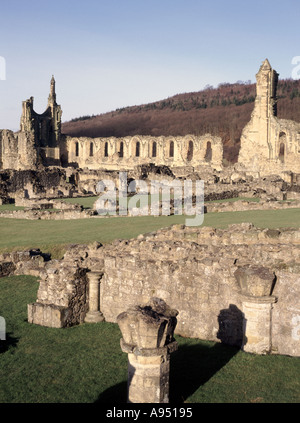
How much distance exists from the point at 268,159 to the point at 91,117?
98480 mm

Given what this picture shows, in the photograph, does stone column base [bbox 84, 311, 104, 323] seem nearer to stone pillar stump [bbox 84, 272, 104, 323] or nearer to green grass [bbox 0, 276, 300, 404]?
stone pillar stump [bbox 84, 272, 104, 323]

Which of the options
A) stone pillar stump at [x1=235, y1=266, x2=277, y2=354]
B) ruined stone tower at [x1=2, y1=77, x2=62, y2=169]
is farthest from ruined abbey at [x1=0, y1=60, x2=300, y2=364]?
ruined stone tower at [x1=2, y1=77, x2=62, y2=169]

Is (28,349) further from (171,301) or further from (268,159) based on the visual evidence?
(268,159)

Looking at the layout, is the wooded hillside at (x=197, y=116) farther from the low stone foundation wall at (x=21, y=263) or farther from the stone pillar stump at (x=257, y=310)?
the stone pillar stump at (x=257, y=310)

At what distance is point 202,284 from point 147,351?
2.93m

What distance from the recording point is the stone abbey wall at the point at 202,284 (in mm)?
7797

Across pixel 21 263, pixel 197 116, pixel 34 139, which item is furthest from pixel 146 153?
pixel 21 263

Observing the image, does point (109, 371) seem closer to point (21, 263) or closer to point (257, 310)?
point (257, 310)

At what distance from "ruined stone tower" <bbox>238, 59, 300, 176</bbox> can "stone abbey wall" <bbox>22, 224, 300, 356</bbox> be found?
33.6m

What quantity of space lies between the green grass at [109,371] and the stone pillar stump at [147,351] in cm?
50

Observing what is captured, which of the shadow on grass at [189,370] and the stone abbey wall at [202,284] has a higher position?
the stone abbey wall at [202,284]

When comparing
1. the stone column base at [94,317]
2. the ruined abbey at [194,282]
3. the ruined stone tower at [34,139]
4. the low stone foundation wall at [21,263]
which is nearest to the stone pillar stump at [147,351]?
the ruined abbey at [194,282]

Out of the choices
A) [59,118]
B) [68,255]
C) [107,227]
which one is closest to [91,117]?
[59,118]

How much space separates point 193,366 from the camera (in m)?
7.61
